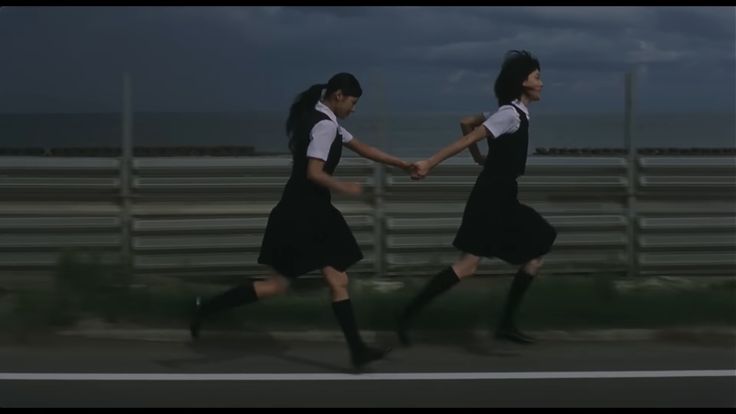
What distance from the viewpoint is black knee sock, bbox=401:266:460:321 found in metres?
5.62

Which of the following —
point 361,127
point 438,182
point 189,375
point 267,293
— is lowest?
point 189,375

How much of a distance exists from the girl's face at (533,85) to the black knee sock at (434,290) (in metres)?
1.18

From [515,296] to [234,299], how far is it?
1725 millimetres

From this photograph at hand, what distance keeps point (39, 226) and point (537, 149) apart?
4268mm

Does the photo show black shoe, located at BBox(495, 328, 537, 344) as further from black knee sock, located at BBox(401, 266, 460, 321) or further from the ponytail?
the ponytail

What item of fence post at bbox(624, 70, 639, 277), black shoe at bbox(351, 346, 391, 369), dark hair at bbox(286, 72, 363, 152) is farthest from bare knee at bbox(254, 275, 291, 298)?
fence post at bbox(624, 70, 639, 277)

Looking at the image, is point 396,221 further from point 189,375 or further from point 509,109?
point 189,375

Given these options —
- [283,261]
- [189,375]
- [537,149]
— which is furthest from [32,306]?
[537,149]

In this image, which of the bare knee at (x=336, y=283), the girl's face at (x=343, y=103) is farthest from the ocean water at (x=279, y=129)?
the bare knee at (x=336, y=283)

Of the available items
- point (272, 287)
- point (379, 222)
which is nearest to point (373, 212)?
point (379, 222)

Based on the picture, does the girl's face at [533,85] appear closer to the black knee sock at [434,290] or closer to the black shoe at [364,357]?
the black knee sock at [434,290]

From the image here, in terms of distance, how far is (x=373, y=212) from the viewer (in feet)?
25.8

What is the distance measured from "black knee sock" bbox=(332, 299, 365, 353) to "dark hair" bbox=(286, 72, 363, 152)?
36.6 inches

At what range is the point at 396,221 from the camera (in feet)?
25.9
